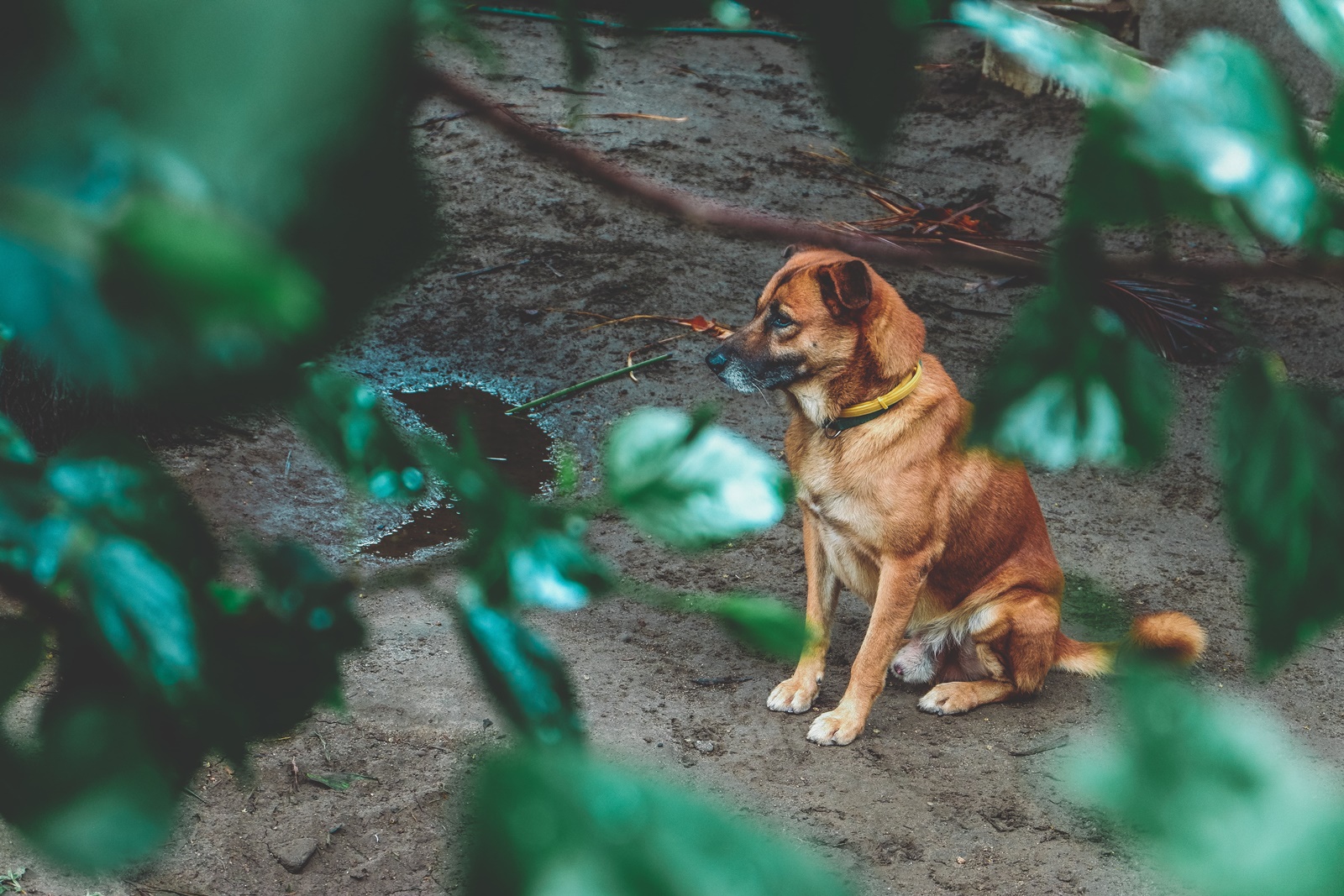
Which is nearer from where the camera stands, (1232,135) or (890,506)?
(1232,135)

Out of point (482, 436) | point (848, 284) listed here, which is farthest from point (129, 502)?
point (482, 436)

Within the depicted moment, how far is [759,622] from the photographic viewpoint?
1.74 feet

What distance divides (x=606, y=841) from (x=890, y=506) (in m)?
2.93

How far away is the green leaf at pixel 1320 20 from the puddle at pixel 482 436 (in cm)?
350

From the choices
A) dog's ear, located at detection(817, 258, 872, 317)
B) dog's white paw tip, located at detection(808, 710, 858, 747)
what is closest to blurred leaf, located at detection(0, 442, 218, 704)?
dog's ear, located at detection(817, 258, 872, 317)

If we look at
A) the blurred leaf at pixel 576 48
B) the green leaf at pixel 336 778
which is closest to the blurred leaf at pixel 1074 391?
the blurred leaf at pixel 576 48

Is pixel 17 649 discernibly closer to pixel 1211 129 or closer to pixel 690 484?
pixel 690 484

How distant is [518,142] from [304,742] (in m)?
2.90

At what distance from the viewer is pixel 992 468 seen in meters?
3.22

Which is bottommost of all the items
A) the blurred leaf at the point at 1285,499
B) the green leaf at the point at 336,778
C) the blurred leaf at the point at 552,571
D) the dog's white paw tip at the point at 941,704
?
the green leaf at the point at 336,778

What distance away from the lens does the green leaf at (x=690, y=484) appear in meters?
0.58

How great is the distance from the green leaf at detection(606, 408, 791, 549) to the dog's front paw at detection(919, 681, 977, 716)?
3.01 m

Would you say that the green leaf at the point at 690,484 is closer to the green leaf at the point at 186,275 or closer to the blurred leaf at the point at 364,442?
the blurred leaf at the point at 364,442

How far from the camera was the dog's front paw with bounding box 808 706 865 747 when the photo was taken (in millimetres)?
3191
